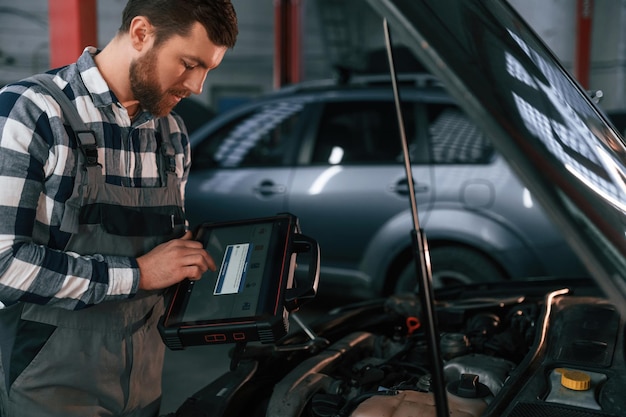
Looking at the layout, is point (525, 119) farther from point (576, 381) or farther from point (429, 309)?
point (576, 381)

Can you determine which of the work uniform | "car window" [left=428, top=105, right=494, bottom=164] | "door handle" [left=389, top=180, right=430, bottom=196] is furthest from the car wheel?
the work uniform

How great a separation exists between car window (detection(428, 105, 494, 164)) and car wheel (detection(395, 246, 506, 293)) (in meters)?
0.50

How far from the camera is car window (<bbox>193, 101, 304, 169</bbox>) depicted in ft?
13.0

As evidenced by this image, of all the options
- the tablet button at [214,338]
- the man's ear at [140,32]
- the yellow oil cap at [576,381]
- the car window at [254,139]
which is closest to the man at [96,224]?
the man's ear at [140,32]

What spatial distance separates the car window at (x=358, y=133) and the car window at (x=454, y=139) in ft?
0.52

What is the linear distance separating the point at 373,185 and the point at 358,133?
0.38 metres

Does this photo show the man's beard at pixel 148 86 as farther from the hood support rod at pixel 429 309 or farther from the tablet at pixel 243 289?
the hood support rod at pixel 429 309

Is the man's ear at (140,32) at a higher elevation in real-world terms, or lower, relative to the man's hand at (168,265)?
higher

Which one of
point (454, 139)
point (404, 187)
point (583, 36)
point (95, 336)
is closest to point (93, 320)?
point (95, 336)

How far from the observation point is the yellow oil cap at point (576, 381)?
1.15m

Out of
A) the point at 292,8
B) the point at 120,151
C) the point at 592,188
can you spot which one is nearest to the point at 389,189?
the point at 120,151

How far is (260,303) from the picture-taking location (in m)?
1.20

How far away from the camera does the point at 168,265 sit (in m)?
1.24

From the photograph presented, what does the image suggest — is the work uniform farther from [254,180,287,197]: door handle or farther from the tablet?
[254,180,287,197]: door handle
